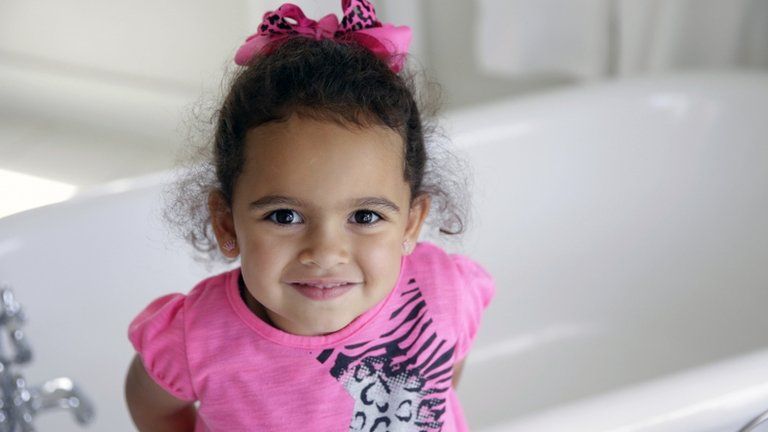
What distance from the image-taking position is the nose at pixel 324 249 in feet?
2.77

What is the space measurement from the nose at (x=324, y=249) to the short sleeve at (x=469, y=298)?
0.71ft

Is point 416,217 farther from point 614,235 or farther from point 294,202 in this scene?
point 614,235

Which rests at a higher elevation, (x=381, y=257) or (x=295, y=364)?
(x=381, y=257)

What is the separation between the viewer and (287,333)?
94 centimetres

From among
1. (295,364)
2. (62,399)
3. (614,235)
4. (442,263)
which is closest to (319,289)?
(295,364)

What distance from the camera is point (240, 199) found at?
35.1 inches

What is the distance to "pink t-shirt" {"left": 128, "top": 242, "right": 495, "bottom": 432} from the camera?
0.94 meters

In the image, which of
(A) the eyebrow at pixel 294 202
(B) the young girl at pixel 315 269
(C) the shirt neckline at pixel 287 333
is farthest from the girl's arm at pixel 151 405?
(A) the eyebrow at pixel 294 202

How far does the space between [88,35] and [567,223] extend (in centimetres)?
147

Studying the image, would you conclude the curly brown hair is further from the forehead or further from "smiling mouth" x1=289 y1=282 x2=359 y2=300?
"smiling mouth" x1=289 y1=282 x2=359 y2=300

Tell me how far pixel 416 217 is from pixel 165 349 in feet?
0.90

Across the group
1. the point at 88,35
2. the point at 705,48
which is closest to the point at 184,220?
the point at 705,48

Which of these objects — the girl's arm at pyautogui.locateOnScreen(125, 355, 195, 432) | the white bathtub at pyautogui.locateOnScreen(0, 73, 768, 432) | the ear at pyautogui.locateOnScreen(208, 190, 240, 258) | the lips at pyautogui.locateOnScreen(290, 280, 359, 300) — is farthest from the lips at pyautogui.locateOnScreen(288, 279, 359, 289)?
the white bathtub at pyautogui.locateOnScreen(0, 73, 768, 432)

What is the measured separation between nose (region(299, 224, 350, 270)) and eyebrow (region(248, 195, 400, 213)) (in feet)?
0.09
